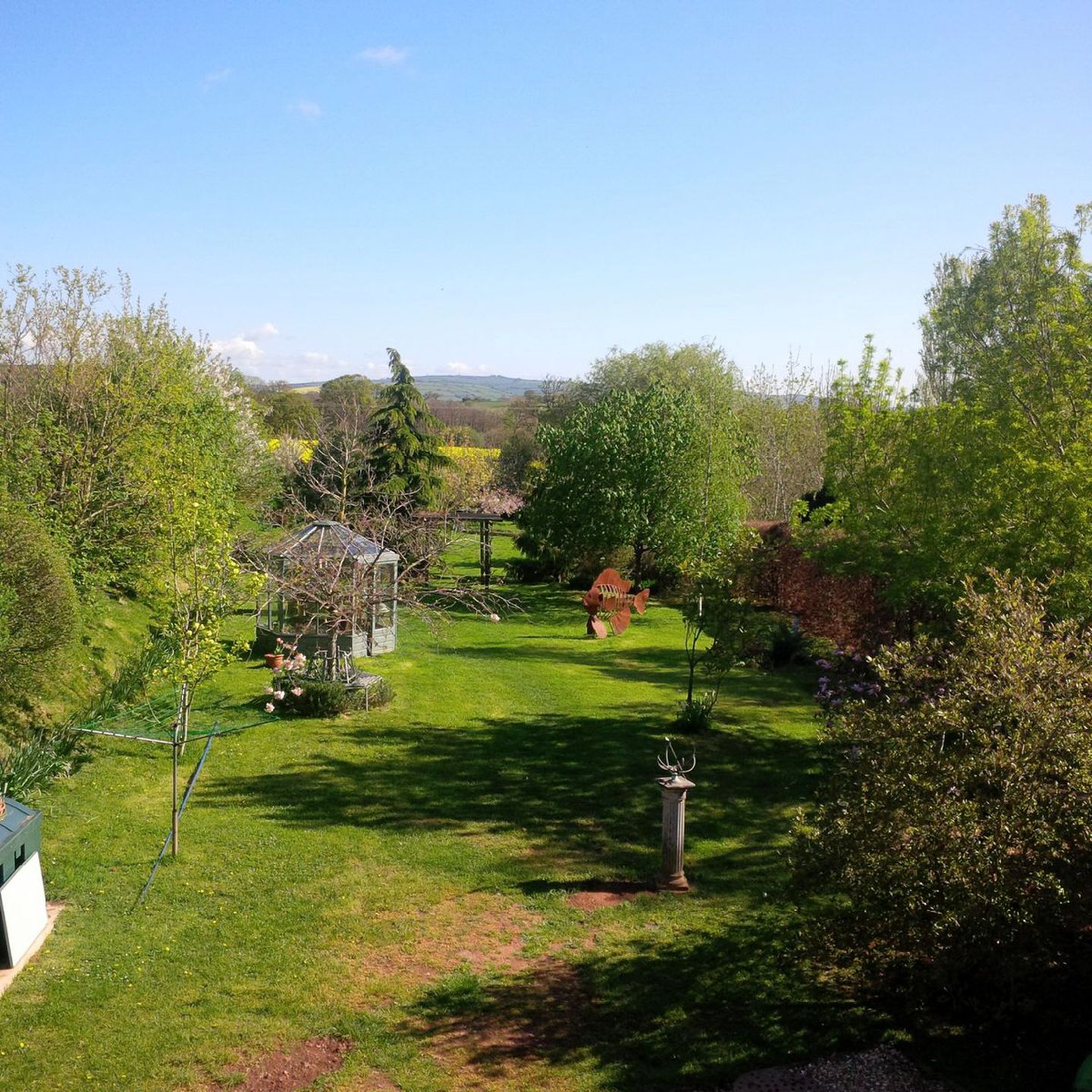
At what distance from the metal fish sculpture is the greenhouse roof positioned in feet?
22.4

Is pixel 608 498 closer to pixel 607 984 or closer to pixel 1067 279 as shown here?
pixel 1067 279

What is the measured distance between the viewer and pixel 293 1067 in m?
7.55

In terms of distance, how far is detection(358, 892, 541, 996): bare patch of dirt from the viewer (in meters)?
9.21

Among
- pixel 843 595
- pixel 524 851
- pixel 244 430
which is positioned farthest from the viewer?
pixel 244 430

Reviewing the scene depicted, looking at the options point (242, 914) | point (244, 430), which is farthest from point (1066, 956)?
point (244, 430)

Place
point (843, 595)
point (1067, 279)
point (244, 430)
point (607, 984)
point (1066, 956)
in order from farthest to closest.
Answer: point (244, 430) → point (843, 595) → point (1067, 279) → point (607, 984) → point (1066, 956)

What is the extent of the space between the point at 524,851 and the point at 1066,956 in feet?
21.0

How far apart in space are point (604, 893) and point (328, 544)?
533 inches

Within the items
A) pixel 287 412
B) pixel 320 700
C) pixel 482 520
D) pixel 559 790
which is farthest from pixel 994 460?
pixel 287 412

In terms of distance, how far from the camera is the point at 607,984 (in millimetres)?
8977

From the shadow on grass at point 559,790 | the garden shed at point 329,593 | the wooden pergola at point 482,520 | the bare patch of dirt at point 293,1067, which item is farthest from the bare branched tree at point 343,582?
the bare patch of dirt at point 293,1067

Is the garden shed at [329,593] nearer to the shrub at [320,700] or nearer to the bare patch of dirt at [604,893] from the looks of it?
the shrub at [320,700]

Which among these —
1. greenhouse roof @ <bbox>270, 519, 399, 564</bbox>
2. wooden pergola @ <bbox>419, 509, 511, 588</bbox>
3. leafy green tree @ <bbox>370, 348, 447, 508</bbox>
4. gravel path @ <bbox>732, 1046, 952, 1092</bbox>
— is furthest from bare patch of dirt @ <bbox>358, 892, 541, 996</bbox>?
leafy green tree @ <bbox>370, 348, 447, 508</bbox>

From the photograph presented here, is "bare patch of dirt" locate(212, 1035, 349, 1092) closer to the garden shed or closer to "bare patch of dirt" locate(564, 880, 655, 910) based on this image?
"bare patch of dirt" locate(564, 880, 655, 910)
